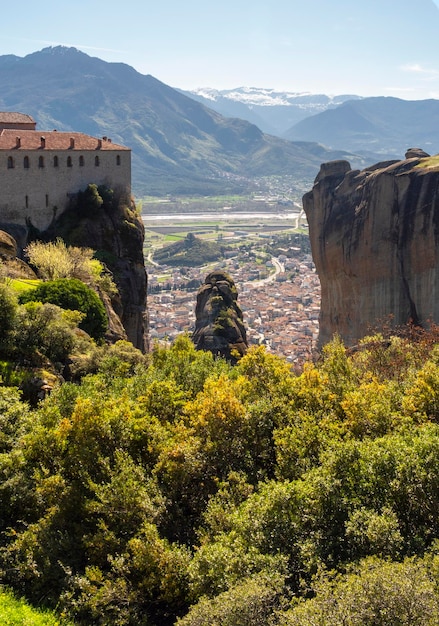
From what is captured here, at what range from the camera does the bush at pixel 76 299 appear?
35031 millimetres

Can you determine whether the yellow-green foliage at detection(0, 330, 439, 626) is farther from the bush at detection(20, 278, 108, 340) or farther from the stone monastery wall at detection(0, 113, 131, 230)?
the stone monastery wall at detection(0, 113, 131, 230)

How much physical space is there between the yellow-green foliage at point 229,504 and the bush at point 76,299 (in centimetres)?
1420

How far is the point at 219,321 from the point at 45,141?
22500 millimetres

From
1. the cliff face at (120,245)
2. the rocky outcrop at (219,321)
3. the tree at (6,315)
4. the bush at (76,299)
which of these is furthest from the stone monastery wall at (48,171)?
the tree at (6,315)

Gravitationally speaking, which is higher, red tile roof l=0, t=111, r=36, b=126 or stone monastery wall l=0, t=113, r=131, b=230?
red tile roof l=0, t=111, r=36, b=126

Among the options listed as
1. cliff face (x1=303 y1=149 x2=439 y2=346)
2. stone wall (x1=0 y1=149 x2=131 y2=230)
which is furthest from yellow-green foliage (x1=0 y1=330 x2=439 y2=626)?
stone wall (x1=0 y1=149 x2=131 y2=230)

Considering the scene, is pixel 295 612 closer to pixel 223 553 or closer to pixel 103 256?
pixel 223 553

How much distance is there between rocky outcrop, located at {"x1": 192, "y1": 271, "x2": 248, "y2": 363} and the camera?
159ft

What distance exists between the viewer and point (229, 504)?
53.0 feet

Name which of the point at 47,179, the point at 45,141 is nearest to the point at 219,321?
the point at 47,179

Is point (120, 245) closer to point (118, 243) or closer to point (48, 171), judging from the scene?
point (118, 243)

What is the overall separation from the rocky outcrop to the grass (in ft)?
106

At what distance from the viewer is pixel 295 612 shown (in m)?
11.3

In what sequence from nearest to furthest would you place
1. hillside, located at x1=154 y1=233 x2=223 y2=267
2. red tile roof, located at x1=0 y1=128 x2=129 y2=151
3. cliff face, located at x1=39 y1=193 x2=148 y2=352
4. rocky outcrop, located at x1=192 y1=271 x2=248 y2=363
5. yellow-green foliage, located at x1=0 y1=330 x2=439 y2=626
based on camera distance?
1. yellow-green foliage, located at x1=0 y1=330 x2=439 y2=626
2. rocky outcrop, located at x1=192 y1=271 x2=248 y2=363
3. red tile roof, located at x1=0 y1=128 x2=129 y2=151
4. cliff face, located at x1=39 y1=193 x2=148 y2=352
5. hillside, located at x1=154 y1=233 x2=223 y2=267
